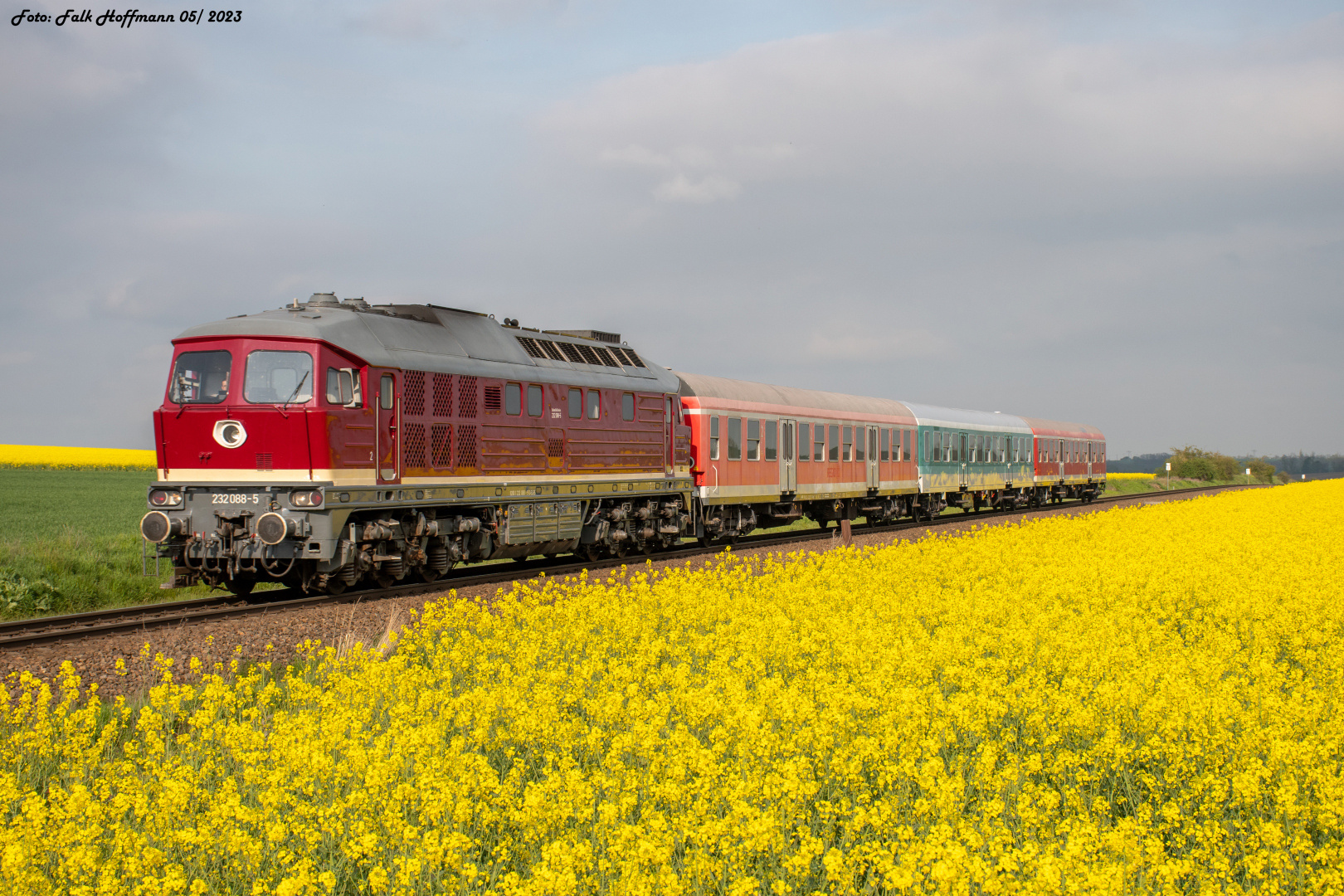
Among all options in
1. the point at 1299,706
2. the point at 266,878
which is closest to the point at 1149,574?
the point at 1299,706

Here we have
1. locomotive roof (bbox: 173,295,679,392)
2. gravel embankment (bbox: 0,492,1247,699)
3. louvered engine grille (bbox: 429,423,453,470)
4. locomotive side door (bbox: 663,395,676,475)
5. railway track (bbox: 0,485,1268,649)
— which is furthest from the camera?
locomotive side door (bbox: 663,395,676,475)

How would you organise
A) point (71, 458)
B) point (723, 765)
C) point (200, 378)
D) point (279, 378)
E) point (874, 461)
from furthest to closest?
point (71, 458), point (874, 461), point (200, 378), point (279, 378), point (723, 765)

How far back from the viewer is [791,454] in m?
28.1

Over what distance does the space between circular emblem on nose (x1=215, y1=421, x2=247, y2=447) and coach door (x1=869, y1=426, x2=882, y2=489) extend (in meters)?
21.4

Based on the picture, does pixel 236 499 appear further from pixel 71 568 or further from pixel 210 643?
pixel 71 568

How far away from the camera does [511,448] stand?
59.4ft

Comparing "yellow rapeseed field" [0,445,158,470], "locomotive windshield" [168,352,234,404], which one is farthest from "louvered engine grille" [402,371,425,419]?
"yellow rapeseed field" [0,445,158,470]

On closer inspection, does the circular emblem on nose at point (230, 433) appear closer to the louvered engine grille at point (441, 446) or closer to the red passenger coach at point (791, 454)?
the louvered engine grille at point (441, 446)

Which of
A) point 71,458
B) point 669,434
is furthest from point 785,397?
point 71,458

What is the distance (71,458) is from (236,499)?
2493 inches

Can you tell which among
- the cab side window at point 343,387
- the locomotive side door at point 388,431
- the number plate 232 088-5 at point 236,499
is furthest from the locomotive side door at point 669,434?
the number plate 232 088-5 at point 236,499

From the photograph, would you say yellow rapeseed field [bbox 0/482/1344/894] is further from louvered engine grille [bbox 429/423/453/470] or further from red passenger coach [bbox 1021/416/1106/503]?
red passenger coach [bbox 1021/416/1106/503]

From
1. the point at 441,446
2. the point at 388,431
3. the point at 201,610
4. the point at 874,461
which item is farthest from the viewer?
the point at 874,461

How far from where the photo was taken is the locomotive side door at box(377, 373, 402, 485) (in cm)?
1538
